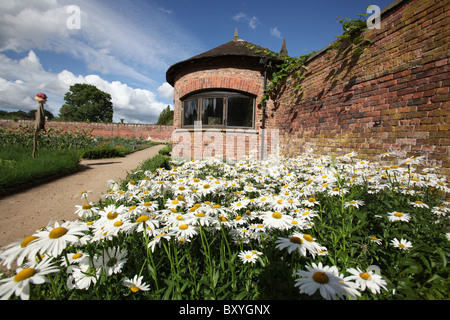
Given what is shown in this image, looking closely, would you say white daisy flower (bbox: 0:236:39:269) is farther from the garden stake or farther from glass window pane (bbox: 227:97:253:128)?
the garden stake

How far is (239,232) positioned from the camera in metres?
1.60

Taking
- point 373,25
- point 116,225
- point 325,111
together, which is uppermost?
point 373,25

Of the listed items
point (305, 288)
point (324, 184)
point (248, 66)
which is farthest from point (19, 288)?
point (248, 66)

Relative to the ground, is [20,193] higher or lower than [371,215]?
lower

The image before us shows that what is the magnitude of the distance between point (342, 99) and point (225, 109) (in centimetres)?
401

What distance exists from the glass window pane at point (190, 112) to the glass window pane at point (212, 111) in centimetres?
42

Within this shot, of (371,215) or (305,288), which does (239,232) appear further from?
(371,215)

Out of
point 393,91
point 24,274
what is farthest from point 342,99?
point 24,274

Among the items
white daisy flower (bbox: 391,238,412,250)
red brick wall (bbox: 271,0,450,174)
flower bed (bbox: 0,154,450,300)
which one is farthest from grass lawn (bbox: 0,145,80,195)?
red brick wall (bbox: 271,0,450,174)

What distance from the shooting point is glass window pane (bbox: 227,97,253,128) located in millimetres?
7090

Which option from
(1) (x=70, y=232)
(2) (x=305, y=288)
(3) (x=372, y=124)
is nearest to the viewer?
(2) (x=305, y=288)

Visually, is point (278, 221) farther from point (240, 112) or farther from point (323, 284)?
point (240, 112)

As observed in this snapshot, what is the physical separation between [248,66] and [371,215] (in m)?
6.50

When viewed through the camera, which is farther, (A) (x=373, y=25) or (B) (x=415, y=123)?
(A) (x=373, y=25)
